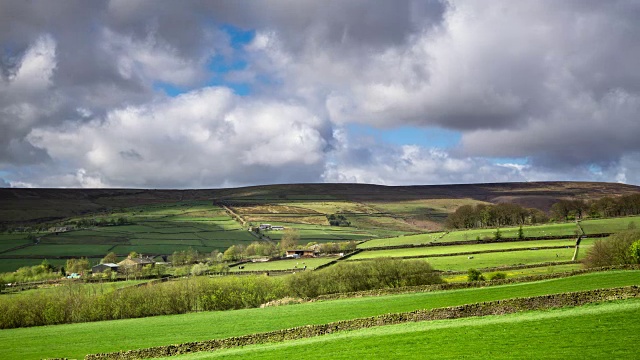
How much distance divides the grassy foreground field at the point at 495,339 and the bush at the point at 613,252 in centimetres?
4497

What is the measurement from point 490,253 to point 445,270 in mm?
17562

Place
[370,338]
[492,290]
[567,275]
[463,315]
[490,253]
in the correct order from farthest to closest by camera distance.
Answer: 1. [490,253]
2. [567,275]
3. [492,290]
4. [463,315]
5. [370,338]

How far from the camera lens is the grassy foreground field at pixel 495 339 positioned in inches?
893

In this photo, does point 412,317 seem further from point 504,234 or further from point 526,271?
point 504,234

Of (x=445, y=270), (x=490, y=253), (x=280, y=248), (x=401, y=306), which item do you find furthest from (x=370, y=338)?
(x=280, y=248)

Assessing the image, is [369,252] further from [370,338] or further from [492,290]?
[370,338]

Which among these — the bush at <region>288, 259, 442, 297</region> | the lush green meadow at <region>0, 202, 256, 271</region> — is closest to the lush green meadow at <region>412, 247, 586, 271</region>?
the bush at <region>288, 259, 442, 297</region>

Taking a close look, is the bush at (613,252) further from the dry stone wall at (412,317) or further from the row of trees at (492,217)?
the row of trees at (492,217)

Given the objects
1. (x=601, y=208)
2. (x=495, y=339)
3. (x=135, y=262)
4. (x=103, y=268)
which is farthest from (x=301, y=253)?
(x=495, y=339)

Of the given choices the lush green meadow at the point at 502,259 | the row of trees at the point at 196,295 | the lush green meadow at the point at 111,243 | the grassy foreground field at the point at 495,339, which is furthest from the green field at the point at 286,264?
the grassy foreground field at the point at 495,339

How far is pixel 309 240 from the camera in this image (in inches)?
7195

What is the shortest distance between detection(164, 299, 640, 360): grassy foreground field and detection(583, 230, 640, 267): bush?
148 feet

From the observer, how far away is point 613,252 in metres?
71.5

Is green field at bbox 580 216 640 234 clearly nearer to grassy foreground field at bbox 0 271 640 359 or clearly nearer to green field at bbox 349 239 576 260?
green field at bbox 349 239 576 260
